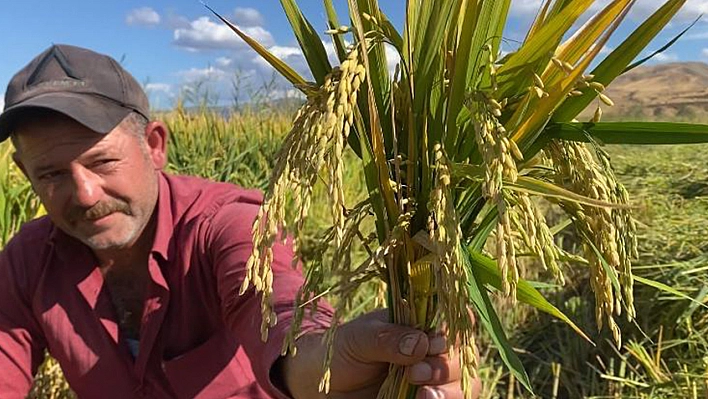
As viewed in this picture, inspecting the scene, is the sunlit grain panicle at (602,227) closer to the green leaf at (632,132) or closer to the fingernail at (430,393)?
the green leaf at (632,132)

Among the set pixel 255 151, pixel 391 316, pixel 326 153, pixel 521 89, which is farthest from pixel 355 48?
pixel 255 151

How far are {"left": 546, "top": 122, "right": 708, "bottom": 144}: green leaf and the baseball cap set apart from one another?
1.34m

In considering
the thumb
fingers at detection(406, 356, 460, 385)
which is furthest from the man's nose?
fingers at detection(406, 356, 460, 385)

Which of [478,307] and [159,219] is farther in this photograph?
[159,219]

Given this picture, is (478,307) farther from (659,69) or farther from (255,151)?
(659,69)

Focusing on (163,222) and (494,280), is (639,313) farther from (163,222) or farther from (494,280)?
(494,280)

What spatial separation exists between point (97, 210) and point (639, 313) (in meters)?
2.04

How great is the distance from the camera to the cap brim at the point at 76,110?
184cm

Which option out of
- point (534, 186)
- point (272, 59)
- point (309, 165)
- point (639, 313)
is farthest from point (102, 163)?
point (639, 313)

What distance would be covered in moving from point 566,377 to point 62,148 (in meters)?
2.11

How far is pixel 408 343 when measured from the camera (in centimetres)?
98

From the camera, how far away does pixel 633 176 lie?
406 centimetres

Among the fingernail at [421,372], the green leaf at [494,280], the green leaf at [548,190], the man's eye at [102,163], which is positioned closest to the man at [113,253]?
the man's eye at [102,163]

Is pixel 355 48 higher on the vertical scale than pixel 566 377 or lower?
higher
